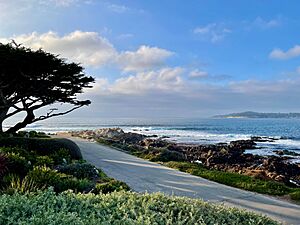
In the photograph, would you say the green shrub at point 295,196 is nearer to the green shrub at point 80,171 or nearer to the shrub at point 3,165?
the green shrub at point 80,171

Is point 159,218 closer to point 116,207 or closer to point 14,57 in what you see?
point 116,207

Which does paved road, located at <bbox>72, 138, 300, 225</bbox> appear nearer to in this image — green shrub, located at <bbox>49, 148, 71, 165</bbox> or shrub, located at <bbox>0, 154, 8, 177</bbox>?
green shrub, located at <bbox>49, 148, 71, 165</bbox>

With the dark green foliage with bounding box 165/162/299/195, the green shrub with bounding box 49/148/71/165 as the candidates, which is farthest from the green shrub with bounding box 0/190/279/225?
the green shrub with bounding box 49/148/71/165

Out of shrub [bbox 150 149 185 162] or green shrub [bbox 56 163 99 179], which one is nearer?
green shrub [bbox 56 163 99 179]

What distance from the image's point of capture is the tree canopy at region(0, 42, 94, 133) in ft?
58.2

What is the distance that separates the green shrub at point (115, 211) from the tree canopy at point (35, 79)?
14.1 m

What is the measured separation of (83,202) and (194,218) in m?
1.32

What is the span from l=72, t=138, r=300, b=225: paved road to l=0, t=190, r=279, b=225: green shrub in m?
1.66

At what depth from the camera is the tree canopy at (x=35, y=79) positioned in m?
17.8

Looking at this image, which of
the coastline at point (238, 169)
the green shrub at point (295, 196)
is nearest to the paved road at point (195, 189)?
the green shrub at point (295, 196)

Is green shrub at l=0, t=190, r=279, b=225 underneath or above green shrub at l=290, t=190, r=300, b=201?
above

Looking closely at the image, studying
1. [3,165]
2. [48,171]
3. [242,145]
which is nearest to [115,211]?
[48,171]

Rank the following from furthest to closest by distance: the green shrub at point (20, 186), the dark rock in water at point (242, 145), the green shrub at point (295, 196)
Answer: the dark rock in water at point (242, 145)
the green shrub at point (295, 196)
the green shrub at point (20, 186)

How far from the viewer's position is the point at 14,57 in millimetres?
17500
